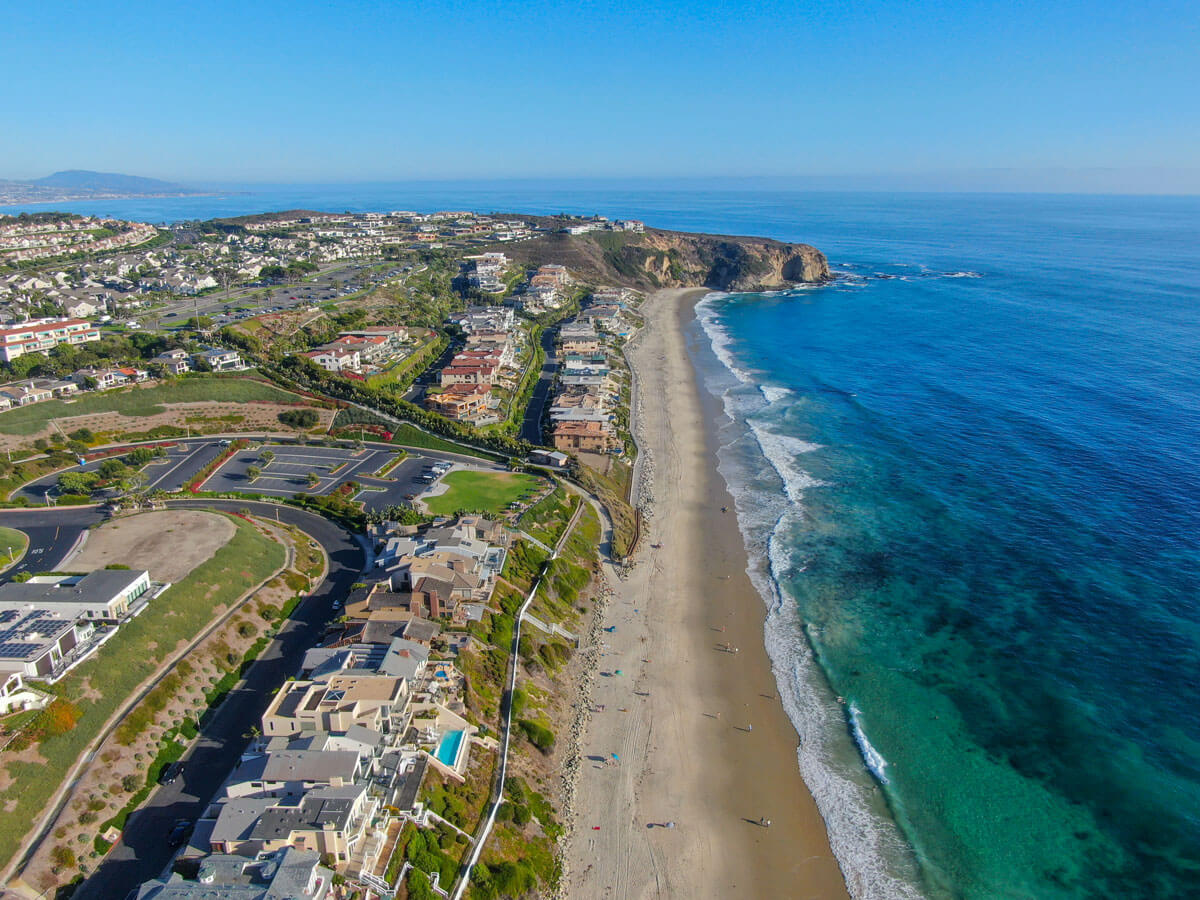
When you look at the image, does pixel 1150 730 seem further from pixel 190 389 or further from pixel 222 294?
pixel 222 294

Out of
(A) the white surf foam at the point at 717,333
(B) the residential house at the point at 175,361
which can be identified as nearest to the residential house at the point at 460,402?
(B) the residential house at the point at 175,361

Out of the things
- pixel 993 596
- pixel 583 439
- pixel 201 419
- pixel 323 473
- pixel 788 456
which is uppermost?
pixel 201 419

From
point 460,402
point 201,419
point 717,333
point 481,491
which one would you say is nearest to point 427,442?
point 460,402

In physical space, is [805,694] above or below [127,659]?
below

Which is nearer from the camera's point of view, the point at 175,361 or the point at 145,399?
the point at 145,399

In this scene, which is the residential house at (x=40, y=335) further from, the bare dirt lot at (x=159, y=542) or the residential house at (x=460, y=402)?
the bare dirt lot at (x=159, y=542)

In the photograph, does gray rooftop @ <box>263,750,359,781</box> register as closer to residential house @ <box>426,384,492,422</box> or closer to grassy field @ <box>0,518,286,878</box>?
grassy field @ <box>0,518,286,878</box>

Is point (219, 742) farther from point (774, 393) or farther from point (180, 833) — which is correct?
point (774, 393)
